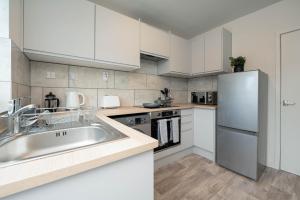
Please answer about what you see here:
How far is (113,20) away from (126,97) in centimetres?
115

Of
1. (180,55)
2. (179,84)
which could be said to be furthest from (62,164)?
(179,84)

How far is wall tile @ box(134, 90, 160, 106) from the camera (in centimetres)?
250

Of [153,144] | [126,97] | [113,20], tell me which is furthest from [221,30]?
[153,144]

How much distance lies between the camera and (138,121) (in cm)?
179

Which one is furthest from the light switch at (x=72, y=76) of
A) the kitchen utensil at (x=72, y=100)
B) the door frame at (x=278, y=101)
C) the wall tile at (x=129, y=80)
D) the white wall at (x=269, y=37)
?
the door frame at (x=278, y=101)

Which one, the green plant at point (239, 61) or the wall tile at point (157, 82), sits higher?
the green plant at point (239, 61)

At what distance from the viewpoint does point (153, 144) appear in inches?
25.4

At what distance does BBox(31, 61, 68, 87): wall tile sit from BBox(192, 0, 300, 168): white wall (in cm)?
279

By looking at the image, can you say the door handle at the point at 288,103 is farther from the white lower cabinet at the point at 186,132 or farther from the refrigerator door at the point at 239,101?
the white lower cabinet at the point at 186,132

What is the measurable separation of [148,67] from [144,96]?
0.56 metres

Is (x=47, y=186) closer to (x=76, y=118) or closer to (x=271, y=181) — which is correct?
(x=76, y=118)

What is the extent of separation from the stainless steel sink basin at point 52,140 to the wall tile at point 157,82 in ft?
5.70

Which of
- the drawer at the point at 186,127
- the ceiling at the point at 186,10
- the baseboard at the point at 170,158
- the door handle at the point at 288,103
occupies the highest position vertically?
the ceiling at the point at 186,10

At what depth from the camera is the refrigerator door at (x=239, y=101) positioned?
5.63 ft
